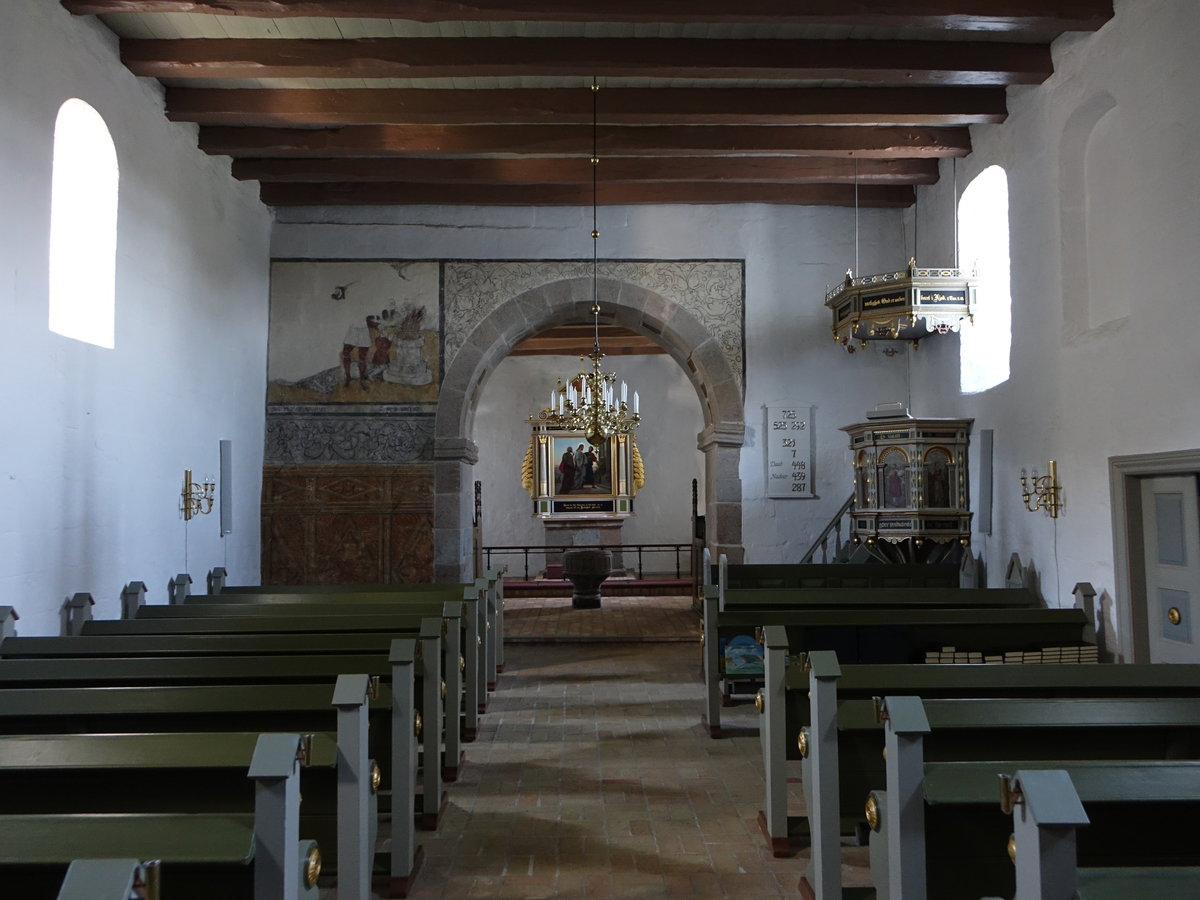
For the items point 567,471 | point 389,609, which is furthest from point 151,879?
point 567,471

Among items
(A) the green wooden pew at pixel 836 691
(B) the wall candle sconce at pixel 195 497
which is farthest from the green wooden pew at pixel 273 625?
(B) the wall candle sconce at pixel 195 497

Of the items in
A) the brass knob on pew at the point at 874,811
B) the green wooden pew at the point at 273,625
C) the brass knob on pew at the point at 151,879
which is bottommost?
the brass knob on pew at the point at 874,811

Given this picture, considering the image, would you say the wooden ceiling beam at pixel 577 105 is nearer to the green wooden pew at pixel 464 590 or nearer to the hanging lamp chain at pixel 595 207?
the hanging lamp chain at pixel 595 207

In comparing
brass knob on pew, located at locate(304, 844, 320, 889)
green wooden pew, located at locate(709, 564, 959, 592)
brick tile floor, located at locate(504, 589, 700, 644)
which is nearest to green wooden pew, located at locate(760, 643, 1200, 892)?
brass knob on pew, located at locate(304, 844, 320, 889)

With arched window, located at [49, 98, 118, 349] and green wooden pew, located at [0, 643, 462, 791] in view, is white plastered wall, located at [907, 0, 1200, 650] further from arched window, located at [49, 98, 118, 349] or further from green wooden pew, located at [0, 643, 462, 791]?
arched window, located at [49, 98, 118, 349]

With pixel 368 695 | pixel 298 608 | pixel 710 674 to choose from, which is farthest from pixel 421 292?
pixel 368 695

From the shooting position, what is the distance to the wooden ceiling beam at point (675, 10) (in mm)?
6402

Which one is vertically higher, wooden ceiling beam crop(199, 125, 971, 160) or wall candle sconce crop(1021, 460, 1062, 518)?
wooden ceiling beam crop(199, 125, 971, 160)

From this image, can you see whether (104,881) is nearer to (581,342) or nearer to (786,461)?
(786,461)

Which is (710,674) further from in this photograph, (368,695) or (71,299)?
(71,299)

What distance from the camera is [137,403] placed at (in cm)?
757

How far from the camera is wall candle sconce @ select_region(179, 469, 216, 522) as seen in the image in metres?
8.40

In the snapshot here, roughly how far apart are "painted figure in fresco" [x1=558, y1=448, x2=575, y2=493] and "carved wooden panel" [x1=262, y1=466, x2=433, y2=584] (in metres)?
7.33

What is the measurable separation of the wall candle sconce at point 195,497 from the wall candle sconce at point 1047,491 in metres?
7.07
